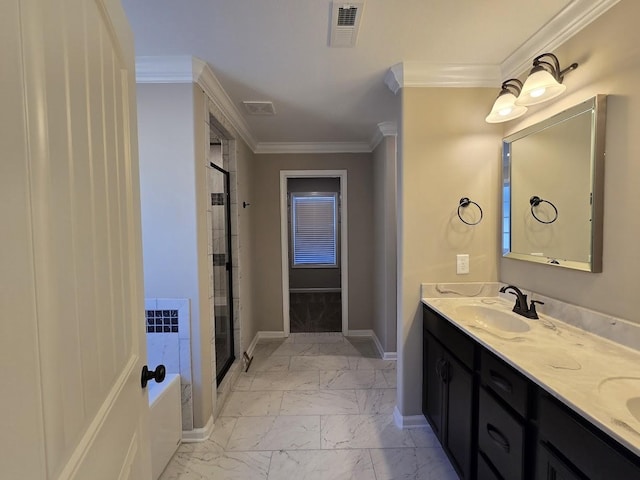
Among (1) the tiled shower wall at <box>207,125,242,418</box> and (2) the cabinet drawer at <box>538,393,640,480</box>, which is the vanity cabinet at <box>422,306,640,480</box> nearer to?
(2) the cabinet drawer at <box>538,393,640,480</box>

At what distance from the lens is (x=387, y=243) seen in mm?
3143

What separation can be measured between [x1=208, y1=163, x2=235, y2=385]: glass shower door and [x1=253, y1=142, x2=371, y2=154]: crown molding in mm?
993

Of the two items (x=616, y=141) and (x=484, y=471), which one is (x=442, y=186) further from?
(x=484, y=471)

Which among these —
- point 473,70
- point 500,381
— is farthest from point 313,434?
point 473,70

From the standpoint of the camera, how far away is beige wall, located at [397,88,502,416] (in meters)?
2.04

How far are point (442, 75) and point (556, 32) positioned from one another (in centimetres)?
60

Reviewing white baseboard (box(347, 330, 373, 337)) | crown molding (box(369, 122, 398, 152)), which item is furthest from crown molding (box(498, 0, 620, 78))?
white baseboard (box(347, 330, 373, 337))

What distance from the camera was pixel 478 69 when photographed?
1.99m

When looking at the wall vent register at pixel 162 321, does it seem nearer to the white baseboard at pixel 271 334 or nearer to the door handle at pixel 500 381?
the door handle at pixel 500 381

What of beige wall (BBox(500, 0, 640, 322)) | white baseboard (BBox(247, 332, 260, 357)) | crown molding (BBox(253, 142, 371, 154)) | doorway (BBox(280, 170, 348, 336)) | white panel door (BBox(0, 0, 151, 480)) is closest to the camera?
white panel door (BBox(0, 0, 151, 480))

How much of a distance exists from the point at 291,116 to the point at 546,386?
2639 mm

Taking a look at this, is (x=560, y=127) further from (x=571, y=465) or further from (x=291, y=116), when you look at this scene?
(x=291, y=116)

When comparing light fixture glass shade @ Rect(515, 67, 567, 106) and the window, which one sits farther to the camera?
the window

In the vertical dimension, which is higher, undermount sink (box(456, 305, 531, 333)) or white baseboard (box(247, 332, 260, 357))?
undermount sink (box(456, 305, 531, 333))
